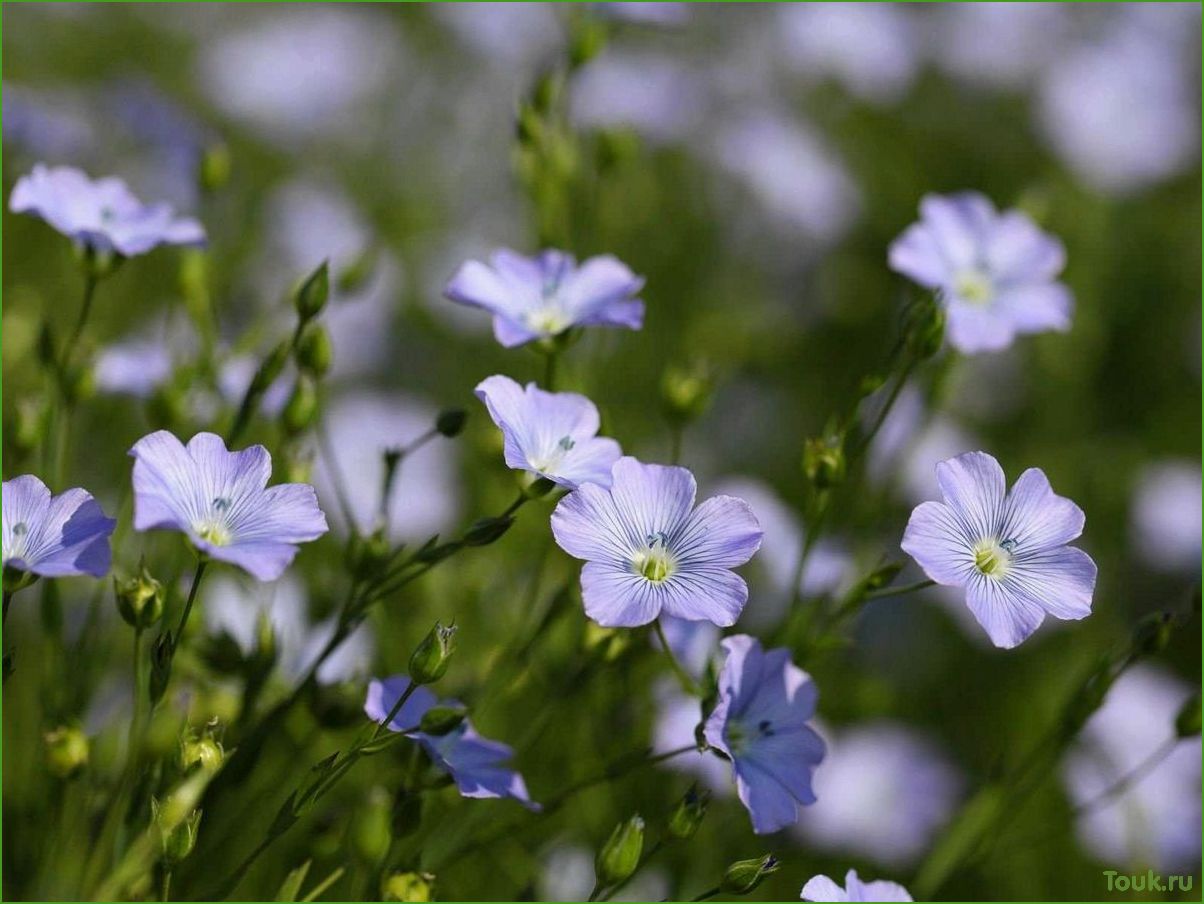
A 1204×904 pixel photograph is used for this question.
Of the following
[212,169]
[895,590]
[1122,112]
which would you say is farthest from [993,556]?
[1122,112]

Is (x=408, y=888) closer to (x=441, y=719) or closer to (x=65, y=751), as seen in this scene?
(x=441, y=719)

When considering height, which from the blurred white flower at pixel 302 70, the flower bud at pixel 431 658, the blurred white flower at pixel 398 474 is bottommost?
the blurred white flower at pixel 398 474

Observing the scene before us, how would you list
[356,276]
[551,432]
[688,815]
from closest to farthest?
[688,815] < [551,432] < [356,276]

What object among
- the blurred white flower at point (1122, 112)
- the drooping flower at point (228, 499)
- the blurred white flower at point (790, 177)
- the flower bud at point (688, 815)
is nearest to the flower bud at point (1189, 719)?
the flower bud at point (688, 815)

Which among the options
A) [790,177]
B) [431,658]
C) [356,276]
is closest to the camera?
[431,658]

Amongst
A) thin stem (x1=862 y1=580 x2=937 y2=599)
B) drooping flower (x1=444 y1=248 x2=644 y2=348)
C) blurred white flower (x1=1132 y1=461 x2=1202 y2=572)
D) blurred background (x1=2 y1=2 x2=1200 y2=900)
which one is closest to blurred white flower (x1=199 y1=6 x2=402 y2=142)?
blurred background (x1=2 y1=2 x2=1200 y2=900)

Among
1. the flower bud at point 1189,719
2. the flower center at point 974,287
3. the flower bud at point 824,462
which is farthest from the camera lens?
the flower center at point 974,287

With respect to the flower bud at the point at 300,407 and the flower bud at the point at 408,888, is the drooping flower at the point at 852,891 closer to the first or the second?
the flower bud at the point at 408,888
